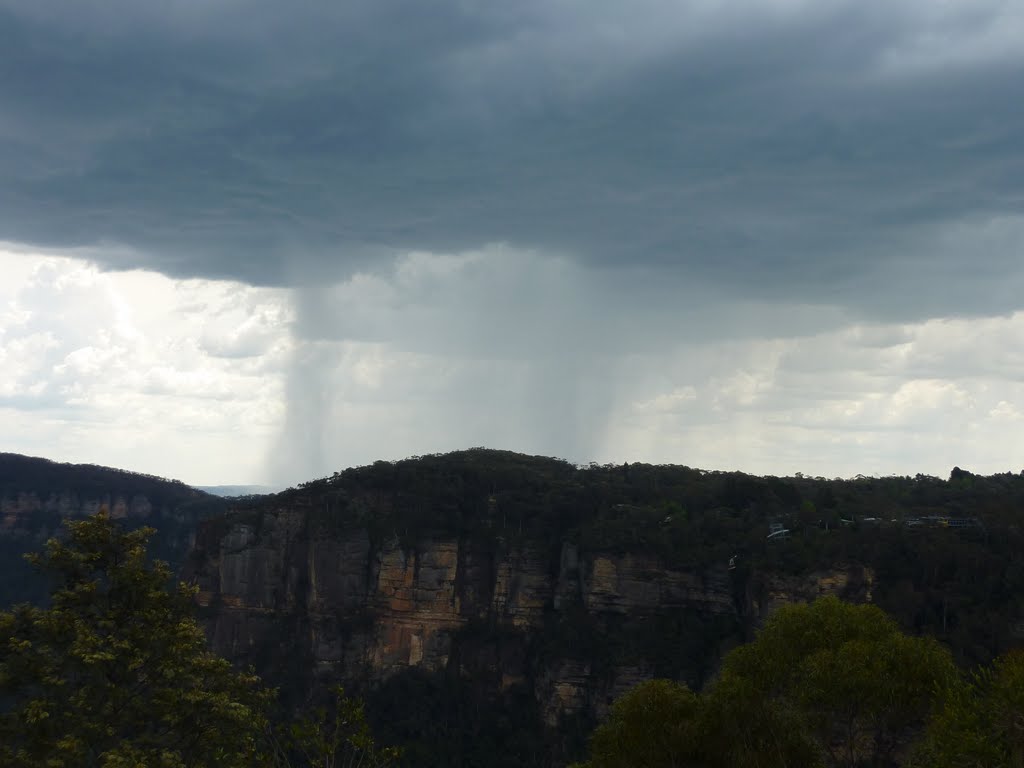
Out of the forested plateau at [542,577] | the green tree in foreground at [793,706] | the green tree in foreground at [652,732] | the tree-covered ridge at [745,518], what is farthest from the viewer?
the forested plateau at [542,577]

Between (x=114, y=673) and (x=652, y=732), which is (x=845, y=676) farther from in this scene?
(x=114, y=673)

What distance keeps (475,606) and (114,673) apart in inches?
3596

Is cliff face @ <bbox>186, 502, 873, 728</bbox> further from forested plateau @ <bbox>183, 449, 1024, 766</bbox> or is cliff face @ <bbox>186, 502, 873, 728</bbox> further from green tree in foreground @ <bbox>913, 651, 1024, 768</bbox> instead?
green tree in foreground @ <bbox>913, 651, 1024, 768</bbox>

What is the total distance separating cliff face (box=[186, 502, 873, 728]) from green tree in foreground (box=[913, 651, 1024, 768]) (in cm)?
6264

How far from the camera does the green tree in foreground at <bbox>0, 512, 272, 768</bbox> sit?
99.9 ft

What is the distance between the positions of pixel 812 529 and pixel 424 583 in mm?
43111

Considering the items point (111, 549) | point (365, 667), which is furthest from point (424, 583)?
point (111, 549)

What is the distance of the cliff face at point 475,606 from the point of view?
107375 mm

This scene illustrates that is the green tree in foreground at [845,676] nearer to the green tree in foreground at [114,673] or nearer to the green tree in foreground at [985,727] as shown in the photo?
the green tree in foreground at [985,727]

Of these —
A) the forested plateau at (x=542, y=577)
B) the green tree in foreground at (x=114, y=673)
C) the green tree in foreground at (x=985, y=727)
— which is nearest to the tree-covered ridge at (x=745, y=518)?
the forested plateau at (x=542, y=577)

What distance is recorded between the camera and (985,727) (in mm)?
31422

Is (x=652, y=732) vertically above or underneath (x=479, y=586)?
underneath

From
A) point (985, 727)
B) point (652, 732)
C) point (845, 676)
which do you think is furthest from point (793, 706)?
point (985, 727)

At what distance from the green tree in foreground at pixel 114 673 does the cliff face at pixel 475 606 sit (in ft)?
235
